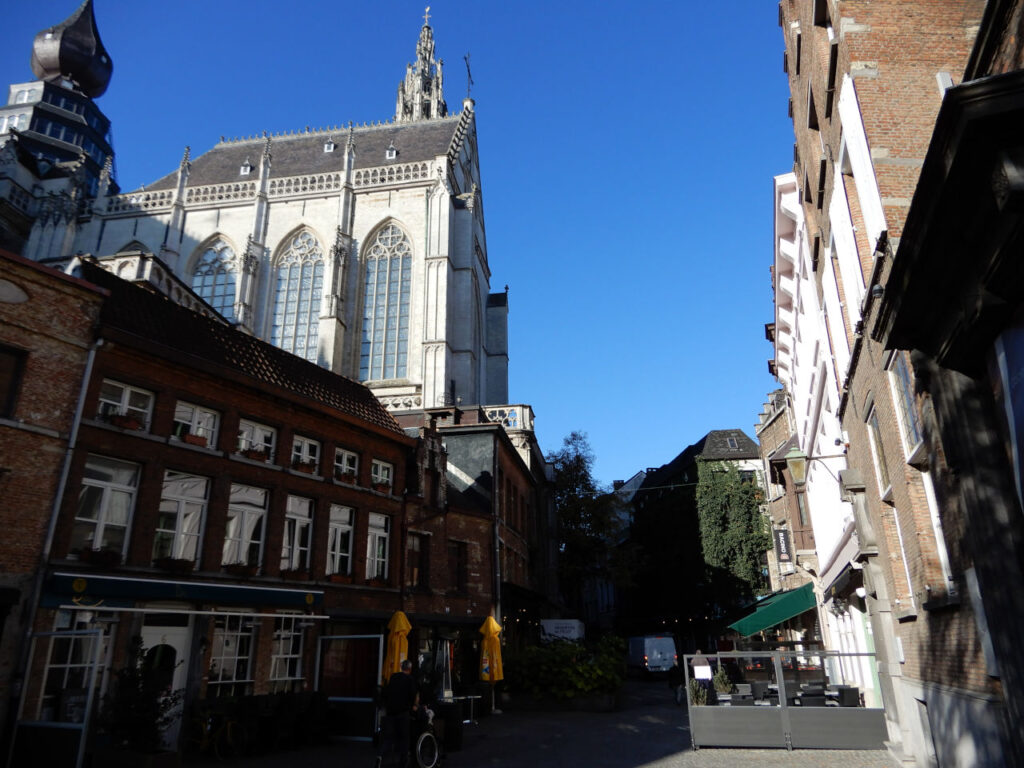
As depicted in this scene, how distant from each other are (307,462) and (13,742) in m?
7.48

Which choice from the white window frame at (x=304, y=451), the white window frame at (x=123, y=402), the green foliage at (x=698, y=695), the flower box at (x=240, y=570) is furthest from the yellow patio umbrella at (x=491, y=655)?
the white window frame at (x=123, y=402)

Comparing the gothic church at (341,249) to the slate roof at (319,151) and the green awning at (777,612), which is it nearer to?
the slate roof at (319,151)

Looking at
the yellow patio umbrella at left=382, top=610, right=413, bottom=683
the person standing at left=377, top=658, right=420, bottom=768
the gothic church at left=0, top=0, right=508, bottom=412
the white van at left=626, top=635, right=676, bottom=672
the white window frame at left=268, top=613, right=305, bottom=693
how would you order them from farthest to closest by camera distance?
the gothic church at left=0, top=0, right=508, bottom=412, the white van at left=626, top=635, right=676, bottom=672, the yellow patio umbrella at left=382, top=610, right=413, bottom=683, the white window frame at left=268, top=613, right=305, bottom=693, the person standing at left=377, top=658, right=420, bottom=768

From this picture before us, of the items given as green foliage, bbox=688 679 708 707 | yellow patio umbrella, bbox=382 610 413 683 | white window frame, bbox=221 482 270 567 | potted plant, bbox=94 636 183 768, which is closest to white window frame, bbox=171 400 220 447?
white window frame, bbox=221 482 270 567

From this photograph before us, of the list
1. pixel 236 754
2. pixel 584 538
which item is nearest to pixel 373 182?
pixel 584 538

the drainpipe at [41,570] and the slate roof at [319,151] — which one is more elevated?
the slate roof at [319,151]

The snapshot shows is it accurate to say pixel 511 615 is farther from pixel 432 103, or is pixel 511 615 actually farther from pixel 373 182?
pixel 432 103

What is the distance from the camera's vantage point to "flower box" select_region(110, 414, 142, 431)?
11.9 meters

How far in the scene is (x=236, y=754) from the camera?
1128 centimetres

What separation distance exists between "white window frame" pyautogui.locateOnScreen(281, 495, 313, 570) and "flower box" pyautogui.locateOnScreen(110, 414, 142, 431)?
3888mm

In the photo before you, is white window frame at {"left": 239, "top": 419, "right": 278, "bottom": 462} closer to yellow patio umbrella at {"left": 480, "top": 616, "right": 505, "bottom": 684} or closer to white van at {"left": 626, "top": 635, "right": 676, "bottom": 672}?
yellow patio umbrella at {"left": 480, "top": 616, "right": 505, "bottom": 684}

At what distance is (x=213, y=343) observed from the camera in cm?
1496

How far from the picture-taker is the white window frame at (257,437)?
14539 millimetres

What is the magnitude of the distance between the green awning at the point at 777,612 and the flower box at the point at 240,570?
42.3 ft
